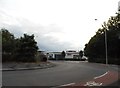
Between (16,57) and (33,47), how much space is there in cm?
328

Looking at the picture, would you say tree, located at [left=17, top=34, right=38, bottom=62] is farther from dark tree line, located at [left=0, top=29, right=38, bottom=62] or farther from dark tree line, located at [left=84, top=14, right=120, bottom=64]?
dark tree line, located at [left=84, top=14, right=120, bottom=64]

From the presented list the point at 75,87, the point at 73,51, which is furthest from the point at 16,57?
the point at 73,51

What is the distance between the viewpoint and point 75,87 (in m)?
15.7

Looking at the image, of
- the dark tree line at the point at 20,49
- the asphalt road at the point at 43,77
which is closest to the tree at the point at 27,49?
the dark tree line at the point at 20,49

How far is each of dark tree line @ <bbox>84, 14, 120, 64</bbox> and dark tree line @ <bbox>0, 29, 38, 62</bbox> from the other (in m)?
21.2

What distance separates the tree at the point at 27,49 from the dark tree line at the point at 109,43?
69.1 feet

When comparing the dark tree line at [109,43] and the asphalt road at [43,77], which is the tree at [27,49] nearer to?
the asphalt road at [43,77]

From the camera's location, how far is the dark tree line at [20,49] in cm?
4488

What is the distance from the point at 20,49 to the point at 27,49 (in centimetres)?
112

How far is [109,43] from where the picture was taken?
63.6 m

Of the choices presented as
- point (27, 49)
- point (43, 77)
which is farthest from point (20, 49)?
point (43, 77)

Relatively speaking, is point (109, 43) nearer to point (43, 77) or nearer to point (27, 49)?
point (27, 49)

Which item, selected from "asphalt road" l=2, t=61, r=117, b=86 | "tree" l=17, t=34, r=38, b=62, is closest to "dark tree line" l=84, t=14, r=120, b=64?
"tree" l=17, t=34, r=38, b=62

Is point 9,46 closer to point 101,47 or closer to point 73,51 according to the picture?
point 101,47
